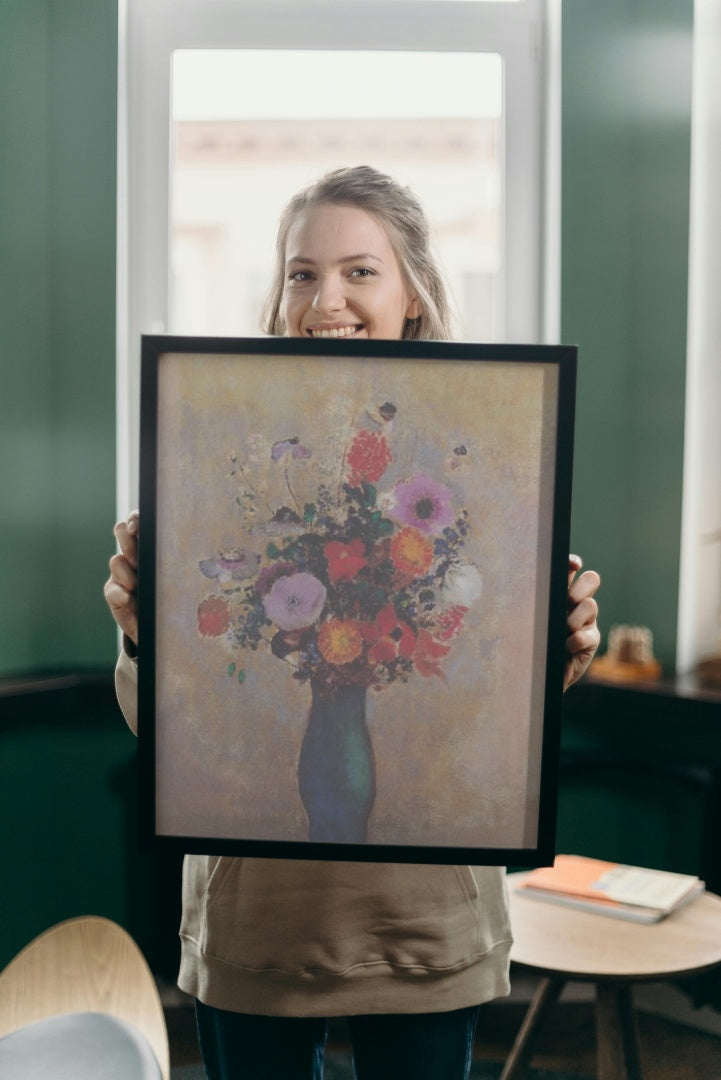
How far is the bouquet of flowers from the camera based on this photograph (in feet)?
3.20

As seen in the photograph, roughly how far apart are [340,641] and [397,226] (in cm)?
51

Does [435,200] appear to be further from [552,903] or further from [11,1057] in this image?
[11,1057]

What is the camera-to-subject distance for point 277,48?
2598mm

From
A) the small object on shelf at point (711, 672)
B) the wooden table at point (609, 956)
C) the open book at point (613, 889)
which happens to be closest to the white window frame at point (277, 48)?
the small object on shelf at point (711, 672)

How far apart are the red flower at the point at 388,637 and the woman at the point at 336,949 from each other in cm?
16

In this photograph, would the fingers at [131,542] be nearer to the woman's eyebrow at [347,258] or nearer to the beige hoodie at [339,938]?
the beige hoodie at [339,938]

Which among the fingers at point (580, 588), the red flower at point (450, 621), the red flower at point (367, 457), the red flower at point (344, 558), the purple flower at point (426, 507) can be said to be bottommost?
the red flower at point (450, 621)

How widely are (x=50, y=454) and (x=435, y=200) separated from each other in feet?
3.85

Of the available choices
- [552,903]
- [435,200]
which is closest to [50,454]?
[435,200]

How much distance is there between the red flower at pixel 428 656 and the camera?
988 mm

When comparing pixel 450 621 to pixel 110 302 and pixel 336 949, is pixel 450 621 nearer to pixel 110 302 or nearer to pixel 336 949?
pixel 336 949

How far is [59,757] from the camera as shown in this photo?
2.53 meters

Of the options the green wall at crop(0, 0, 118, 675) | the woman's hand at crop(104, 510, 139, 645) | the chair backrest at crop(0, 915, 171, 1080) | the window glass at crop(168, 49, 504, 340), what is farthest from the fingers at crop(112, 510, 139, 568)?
the window glass at crop(168, 49, 504, 340)

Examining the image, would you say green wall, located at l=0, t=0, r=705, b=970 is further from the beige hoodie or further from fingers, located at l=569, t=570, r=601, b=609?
fingers, located at l=569, t=570, r=601, b=609
